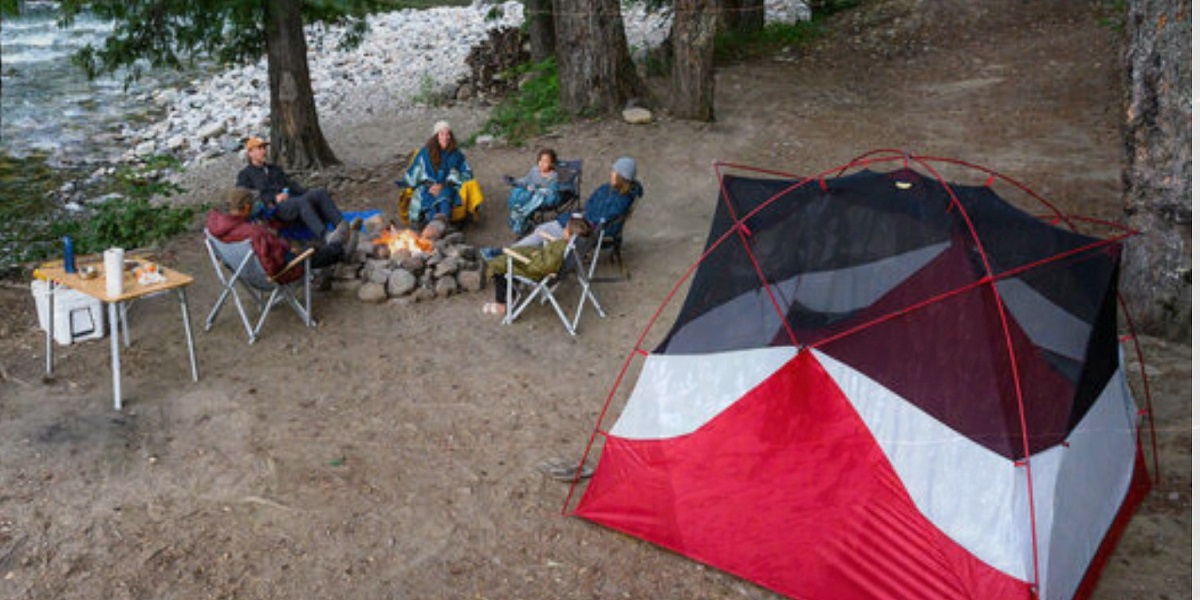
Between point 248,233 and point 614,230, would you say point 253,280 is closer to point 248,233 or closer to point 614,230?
point 248,233

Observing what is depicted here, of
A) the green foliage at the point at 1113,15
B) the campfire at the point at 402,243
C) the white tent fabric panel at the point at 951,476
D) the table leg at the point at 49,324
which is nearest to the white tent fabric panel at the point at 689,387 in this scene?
the white tent fabric panel at the point at 951,476

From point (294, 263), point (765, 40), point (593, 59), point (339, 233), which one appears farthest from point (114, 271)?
point (765, 40)

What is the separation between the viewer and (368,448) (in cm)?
548

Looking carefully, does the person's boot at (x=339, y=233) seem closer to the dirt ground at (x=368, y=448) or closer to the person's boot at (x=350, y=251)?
the person's boot at (x=350, y=251)

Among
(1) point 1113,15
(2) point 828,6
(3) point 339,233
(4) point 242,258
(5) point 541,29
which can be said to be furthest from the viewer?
(2) point 828,6

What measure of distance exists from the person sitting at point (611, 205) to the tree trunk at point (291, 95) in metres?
4.82

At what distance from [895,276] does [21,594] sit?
4.12 metres

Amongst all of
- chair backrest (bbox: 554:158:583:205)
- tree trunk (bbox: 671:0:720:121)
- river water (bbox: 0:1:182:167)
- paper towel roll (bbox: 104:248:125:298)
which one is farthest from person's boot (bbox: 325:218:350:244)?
river water (bbox: 0:1:182:167)

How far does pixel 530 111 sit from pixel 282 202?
15.8ft

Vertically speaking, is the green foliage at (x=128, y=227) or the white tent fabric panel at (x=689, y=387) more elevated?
the green foliage at (x=128, y=227)

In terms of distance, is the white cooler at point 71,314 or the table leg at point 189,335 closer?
the table leg at point 189,335

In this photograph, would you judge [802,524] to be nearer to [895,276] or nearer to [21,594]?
[895,276]

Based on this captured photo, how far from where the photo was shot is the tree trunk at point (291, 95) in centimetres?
1071

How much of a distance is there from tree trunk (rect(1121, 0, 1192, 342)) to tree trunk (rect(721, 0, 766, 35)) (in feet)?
31.1
